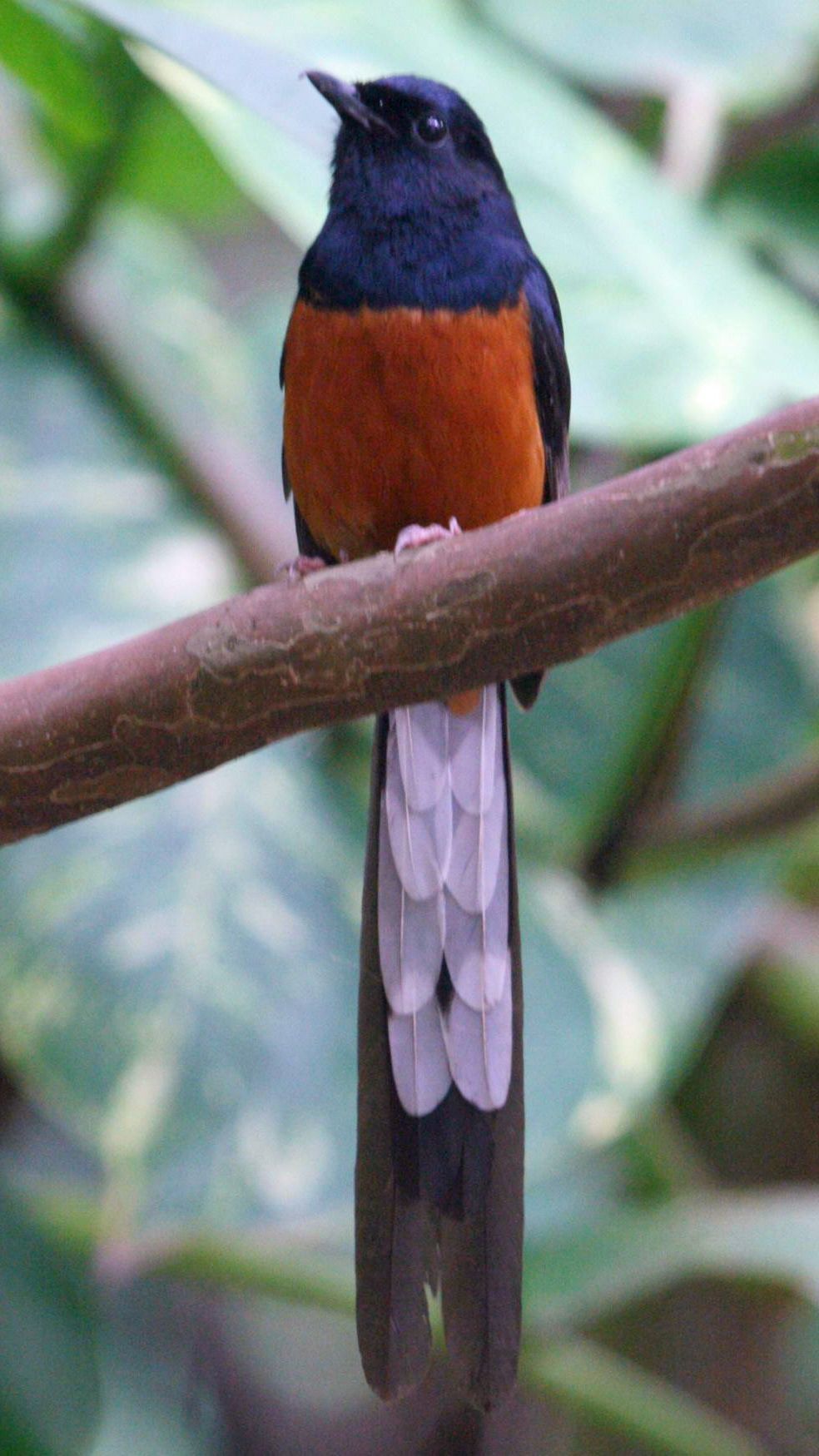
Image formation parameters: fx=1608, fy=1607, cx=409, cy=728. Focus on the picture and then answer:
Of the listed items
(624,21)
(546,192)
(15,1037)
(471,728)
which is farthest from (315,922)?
(624,21)

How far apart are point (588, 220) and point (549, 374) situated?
47 cm

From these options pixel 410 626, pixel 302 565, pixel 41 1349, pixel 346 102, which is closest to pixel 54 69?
pixel 346 102

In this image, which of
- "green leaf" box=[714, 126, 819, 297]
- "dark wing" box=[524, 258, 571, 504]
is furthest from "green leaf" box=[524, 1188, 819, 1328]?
"green leaf" box=[714, 126, 819, 297]

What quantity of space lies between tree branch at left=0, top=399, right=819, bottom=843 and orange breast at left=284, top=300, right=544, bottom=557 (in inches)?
17.5

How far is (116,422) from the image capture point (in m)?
2.61

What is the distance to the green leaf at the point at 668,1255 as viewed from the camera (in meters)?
2.02

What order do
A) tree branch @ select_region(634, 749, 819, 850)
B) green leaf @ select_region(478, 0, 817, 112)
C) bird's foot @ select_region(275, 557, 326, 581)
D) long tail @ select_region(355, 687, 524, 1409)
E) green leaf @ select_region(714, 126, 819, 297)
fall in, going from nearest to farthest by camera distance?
long tail @ select_region(355, 687, 524, 1409) → bird's foot @ select_region(275, 557, 326, 581) → tree branch @ select_region(634, 749, 819, 850) → green leaf @ select_region(478, 0, 817, 112) → green leaf @ select_region(714, 126, 819, 297)

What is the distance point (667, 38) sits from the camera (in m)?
2.49

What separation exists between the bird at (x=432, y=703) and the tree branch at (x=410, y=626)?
0.96 feet

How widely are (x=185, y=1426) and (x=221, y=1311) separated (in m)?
0.57

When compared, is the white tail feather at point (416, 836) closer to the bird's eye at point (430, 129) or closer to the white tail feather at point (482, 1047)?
the white tail feather at point (482, 1047)

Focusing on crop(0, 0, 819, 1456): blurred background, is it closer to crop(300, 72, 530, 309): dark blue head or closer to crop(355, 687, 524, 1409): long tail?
crop(300, 72, 530, 309): dark blue head

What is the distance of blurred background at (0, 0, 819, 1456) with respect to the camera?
201 centimetres

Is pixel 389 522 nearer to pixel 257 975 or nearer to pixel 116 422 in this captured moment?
pixel 257 975
